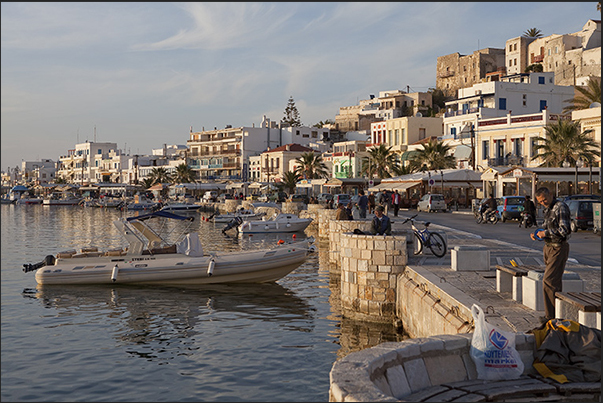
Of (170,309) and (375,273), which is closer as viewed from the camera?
(375,273)

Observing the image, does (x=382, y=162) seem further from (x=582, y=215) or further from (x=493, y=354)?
(x=493, y=354)

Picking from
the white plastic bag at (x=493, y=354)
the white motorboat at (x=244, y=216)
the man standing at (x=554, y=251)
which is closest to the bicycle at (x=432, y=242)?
the man standing at (x=554, y=251)

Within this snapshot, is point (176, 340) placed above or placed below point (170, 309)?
below

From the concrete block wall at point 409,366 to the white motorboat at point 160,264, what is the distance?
548 inches

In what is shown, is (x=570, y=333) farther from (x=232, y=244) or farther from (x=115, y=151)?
(x=115, y=151)

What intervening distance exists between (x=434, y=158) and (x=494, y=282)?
50.4m

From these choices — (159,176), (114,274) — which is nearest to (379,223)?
(114,274)

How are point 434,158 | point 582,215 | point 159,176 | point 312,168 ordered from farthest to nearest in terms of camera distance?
point 159,176, point 312,168, point 434,158, point 582,215

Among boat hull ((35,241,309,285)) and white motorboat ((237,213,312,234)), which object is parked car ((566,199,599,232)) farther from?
white motorboat ((237,213,312,234))

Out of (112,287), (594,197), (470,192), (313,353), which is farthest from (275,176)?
(313,353)

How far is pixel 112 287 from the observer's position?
21172 millimetres

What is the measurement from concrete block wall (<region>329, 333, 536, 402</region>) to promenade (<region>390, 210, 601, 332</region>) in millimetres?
1304

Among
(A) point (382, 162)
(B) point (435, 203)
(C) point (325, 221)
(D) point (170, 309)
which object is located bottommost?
(D) point (170, 309)

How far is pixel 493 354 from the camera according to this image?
732 cm
